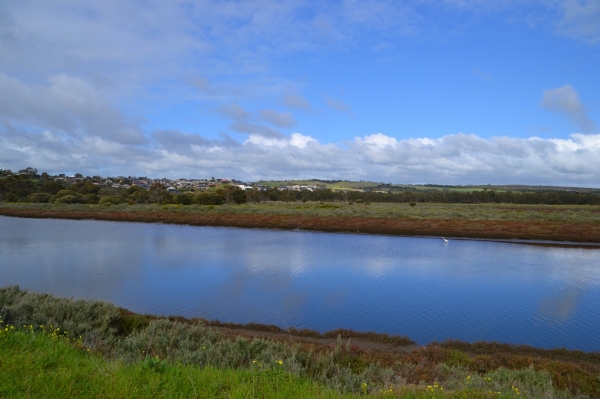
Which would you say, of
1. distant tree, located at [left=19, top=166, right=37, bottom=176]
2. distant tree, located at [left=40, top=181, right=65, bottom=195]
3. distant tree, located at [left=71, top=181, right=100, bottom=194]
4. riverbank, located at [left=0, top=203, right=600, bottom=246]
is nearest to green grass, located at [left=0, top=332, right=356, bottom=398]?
riverbank, located at [left=0, top=203, right=600, bottom=246]

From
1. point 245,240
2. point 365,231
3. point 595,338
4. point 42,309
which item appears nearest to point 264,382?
point 42,309

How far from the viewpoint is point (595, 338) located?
12281mm

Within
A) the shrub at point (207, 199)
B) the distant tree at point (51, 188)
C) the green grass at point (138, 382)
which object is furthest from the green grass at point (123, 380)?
the distant tree at point (51, 188)

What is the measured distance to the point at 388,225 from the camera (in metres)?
44.0

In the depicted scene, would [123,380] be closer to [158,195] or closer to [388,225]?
[388,225]

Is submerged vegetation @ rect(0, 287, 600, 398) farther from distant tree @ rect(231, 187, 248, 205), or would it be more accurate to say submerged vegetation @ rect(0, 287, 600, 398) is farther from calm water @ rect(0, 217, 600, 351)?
distant tree @ rect(231, 187, 248, 205)

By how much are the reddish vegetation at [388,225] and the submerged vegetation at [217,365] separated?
31.4 metres

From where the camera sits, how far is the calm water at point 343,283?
13.3 meters

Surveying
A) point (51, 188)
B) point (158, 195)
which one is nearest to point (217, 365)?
point (158, 195)

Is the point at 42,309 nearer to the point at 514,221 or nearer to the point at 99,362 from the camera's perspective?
the point at 99,362

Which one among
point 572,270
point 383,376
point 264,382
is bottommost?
point 572,270

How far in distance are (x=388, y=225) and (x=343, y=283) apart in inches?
1043

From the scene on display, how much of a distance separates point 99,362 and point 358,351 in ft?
17.8

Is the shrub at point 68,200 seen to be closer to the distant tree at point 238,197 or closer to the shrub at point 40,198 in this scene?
the shrub at point 40,198
